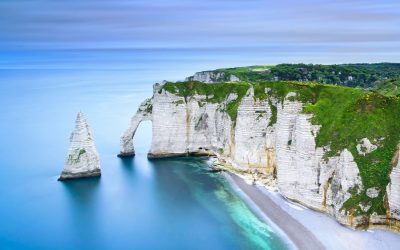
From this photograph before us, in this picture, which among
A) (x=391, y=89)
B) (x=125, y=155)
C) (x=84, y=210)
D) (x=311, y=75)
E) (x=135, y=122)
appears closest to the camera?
(x=84, y=210)

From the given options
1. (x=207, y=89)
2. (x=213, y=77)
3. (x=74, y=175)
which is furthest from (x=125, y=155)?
(x=213, y=77)

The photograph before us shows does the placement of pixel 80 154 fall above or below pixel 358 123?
below

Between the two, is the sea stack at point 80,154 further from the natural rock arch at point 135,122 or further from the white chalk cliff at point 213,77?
the white chalk cliff at point 213,77

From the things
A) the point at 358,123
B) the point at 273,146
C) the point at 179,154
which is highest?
the point at 358,123

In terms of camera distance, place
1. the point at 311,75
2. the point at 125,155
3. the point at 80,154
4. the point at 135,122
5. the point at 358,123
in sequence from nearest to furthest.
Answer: the point at 358,123 → the point at 80,154 → the point at 135,122 → the point at 125,155 → the point at 311,75

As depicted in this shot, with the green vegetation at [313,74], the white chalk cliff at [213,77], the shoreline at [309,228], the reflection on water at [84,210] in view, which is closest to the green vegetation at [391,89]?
the shoreline at [309,228]

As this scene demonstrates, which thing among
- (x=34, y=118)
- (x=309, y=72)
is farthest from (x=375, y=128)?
(x=34, y=118)

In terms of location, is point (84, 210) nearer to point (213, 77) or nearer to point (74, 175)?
point (74, 175)

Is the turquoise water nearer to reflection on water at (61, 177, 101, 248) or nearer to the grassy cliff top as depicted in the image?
reflection on water at (61, 177, 101, 248)
